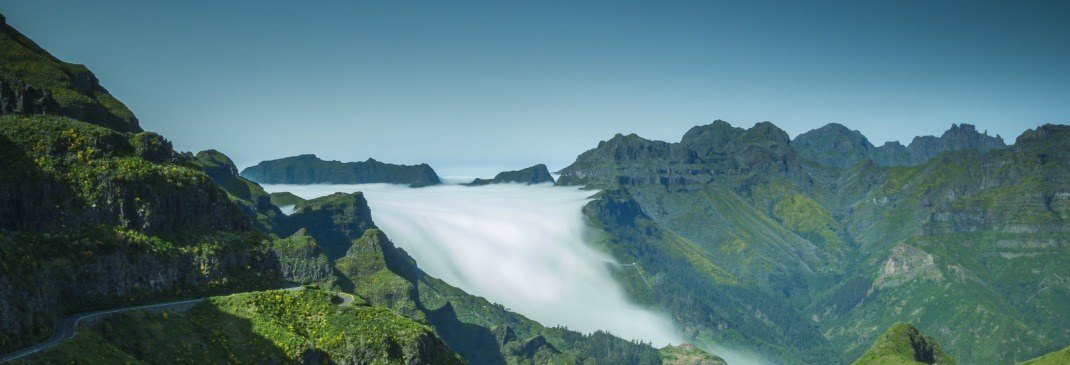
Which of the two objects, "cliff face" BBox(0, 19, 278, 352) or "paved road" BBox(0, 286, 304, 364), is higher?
"cliff face" BBox(0, 19, 278, 352)

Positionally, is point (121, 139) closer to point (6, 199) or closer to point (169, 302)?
point (6, 199)

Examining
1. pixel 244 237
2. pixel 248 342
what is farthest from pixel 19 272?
pixel 244 237

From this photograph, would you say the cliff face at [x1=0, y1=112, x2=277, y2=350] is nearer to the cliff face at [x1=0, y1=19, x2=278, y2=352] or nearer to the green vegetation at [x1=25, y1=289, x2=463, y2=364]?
the cliff face at [x1=0, y1=19, x2=278, y2=352]

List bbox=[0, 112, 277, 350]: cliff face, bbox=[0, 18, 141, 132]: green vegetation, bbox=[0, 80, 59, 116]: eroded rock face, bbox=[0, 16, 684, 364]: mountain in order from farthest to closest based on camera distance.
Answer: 1. bbox=[0, 18, 141, 132]: green vegetation
2. bbox=[0, 80, 59, 116]: eroded rock face
3. bbox=[0, 16, 684, 364]: mountain
4. bbox=[0, 112, 277, 350]: cliff face

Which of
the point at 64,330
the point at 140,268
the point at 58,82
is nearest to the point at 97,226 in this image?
the point at 140,268

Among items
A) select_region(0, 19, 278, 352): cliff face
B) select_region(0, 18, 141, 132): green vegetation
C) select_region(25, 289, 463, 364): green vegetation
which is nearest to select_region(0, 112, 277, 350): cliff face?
select_region(0, 19, 278, 352): cliff face

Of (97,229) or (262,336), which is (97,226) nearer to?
(97,229)

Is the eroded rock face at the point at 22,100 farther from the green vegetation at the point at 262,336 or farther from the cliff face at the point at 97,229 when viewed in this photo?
the green vegetation at the point at 262,336

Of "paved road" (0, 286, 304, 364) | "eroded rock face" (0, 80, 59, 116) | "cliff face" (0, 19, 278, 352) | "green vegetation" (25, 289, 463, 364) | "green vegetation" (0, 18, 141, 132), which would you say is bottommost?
"green vegetation" (25, 289, 463, 364)

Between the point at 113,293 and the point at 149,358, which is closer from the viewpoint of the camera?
the point at 149,358

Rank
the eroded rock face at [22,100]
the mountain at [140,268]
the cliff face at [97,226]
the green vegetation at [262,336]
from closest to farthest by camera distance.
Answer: the cliff face at [97,226]
the mountain at [140,268]
the green vegetation at [262,336]
the eroded rock face at [22,100]

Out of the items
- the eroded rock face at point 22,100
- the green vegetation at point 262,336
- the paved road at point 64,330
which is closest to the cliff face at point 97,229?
the paved road at point 64,330
